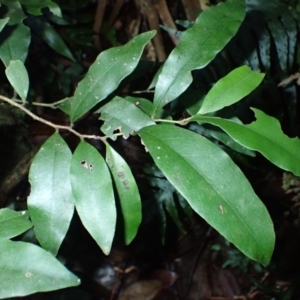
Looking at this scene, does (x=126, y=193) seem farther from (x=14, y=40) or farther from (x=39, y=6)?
(x=39, y=6)

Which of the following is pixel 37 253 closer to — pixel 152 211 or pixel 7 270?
pixel 7 270

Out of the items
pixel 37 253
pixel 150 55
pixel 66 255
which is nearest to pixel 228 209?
pixel 37 253

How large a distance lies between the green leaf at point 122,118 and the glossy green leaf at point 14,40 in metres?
0.25

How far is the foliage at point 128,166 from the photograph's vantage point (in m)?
0.71

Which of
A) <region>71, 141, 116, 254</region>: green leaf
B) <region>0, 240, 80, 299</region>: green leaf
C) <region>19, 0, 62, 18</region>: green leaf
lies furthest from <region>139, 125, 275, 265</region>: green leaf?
<region>19, 0, 62, 18</region>: green leaf

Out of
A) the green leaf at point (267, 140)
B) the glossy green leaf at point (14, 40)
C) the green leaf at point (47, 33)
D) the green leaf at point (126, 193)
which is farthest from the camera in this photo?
the green leaf at point (47, 33)

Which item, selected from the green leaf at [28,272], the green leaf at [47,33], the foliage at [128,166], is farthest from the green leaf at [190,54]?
the green leaf at [47,33]

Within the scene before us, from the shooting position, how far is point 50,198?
826 millimetres

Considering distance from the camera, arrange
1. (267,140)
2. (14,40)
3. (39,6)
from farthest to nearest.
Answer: (39,6), (14,40), (267,140)

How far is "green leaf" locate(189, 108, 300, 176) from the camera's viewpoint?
749 millimetres

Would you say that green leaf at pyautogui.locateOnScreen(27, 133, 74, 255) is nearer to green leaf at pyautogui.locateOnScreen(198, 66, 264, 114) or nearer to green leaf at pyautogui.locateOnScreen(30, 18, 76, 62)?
green leaf at pyautogui.locateOnScreen(198, 66, 264, 114)

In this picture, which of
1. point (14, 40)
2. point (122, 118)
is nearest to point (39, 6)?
point (14, 40)

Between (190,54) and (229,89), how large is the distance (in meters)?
0.14

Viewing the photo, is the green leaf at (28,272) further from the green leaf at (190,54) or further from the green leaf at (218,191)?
the green leaf at (190,54)
